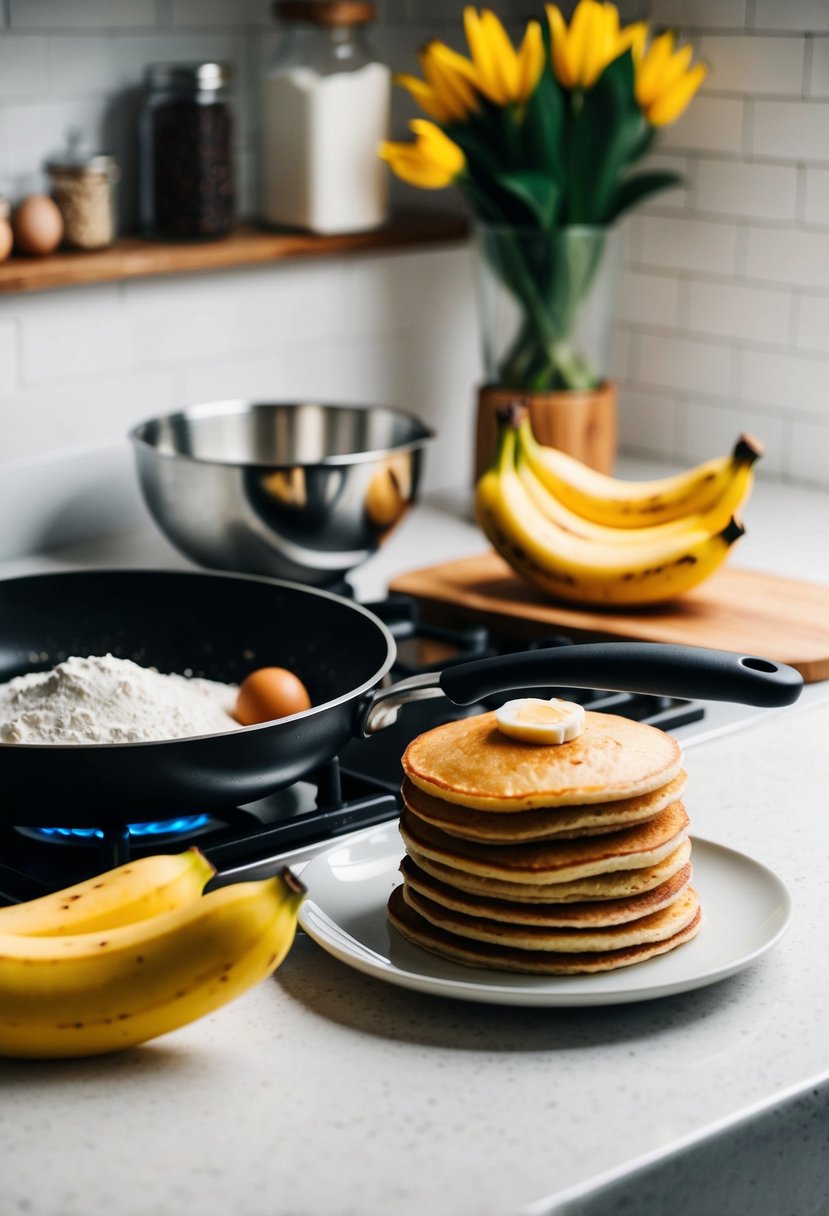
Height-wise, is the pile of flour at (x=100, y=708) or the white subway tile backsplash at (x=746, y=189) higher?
the white subway tile backsplash at (x=746, y=189)

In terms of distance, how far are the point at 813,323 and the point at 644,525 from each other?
0.56 meters

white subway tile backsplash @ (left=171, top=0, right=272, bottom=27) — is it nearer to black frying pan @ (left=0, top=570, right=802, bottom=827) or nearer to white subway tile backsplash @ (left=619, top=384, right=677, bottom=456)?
white subway tile backsplash @ (left=619, top=384, right=677, bottom=456)

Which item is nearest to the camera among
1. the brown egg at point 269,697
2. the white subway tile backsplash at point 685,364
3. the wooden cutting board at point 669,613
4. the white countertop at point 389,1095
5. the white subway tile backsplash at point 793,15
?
the white countertop at point 389,1095

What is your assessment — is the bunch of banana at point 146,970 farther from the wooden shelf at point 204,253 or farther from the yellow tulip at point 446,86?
the yellow tulip at point 446,86

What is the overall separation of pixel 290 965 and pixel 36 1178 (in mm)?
223

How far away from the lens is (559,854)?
2.59 feet

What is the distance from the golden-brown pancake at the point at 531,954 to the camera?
0.80 m

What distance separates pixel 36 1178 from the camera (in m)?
0.67

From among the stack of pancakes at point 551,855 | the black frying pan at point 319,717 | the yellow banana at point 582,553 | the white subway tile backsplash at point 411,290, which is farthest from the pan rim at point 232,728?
the white subway tile backsplash at point 411,290

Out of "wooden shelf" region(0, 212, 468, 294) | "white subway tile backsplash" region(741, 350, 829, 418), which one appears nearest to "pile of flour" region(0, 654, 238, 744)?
"wooden shelf" region(0, 212, 468, 294)

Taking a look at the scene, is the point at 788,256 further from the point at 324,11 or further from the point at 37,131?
the point at 37,131

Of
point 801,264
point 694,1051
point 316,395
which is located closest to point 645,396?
point 801,264

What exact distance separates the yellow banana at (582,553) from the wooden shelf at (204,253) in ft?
1.51

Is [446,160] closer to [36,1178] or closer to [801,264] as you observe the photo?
[801,264]
